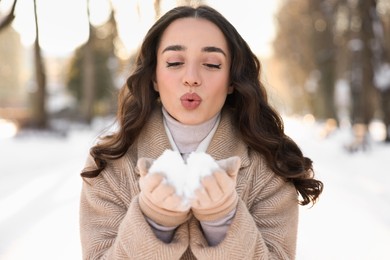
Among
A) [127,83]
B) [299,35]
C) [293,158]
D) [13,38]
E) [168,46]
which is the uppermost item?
[168,46]

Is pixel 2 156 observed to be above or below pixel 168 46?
below

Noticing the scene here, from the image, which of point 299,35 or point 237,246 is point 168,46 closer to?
point 237,246

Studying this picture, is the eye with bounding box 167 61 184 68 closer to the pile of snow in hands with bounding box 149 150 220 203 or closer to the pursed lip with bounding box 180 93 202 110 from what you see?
the pursed lip with bounding box 180 93 202 110

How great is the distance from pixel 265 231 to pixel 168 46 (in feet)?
2.68

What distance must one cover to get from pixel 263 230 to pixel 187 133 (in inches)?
19.4

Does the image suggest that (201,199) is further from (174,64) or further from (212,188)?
(174,64)

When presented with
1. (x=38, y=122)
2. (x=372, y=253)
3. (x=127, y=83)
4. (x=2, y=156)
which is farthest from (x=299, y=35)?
(x=127, y=83)

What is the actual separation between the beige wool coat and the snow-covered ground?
7.74 ft

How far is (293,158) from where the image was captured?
2.25 metres

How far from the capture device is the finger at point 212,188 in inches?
63.9

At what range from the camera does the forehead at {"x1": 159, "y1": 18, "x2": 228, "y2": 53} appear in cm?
215

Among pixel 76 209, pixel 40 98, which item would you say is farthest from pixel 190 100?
pixel 40 98

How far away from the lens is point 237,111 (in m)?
2.36

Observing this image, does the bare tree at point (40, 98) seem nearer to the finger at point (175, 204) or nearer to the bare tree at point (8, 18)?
the bare tree at point (8, 18)
